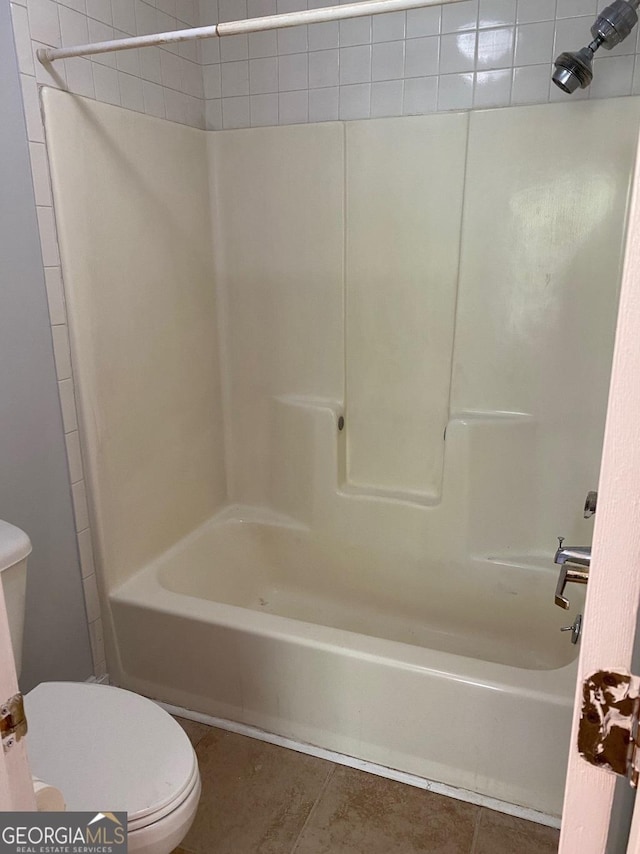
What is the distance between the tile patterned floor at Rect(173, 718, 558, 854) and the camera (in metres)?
1.46

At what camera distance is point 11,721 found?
0.55 m

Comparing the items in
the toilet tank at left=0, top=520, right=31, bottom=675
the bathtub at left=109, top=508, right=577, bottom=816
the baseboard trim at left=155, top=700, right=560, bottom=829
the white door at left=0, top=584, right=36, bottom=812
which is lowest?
the baseboard trim at left=155, top=700, right=560, bottom=829

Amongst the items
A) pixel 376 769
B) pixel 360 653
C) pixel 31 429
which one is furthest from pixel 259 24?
pixel 376 769

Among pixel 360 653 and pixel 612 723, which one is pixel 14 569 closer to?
pixel 360 653

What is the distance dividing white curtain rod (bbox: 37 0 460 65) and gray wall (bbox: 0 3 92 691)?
0.14m

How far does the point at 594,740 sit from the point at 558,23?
6.45ft

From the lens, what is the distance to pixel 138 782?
3.87 ft

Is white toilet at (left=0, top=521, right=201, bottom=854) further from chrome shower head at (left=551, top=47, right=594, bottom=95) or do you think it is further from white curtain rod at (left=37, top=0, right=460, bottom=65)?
chrome shower head at (left=551, top=47, right=594, bottom=95)

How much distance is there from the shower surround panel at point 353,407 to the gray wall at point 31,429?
92 millimetres

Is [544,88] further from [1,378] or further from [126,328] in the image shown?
[1,378]

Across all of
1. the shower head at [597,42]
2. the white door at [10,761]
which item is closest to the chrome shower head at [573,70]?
the shower head at [597,42]

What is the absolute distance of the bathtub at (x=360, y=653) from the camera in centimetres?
151

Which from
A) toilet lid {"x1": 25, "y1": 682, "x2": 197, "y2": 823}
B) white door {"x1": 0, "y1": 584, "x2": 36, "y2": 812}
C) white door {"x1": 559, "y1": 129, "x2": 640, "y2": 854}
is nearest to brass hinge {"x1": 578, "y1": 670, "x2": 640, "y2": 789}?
white door {"x1": 559, "y1": 129, "x2": 640, "y2": 854}

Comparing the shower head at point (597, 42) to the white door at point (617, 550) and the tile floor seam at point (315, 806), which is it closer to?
the white door at point (617, 550)
